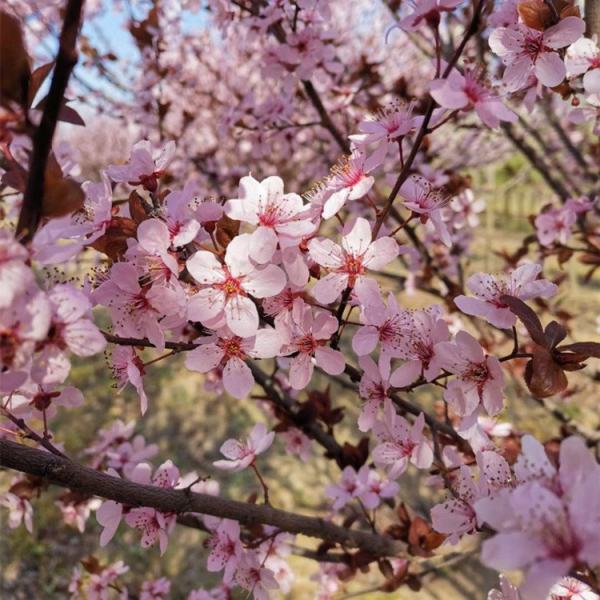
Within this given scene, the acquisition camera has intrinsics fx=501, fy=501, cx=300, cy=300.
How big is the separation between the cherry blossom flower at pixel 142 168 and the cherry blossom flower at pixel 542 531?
0.92 m

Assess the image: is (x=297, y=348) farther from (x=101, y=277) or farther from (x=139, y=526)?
(x=139, y=526)

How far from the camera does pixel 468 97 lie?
923 millimetres

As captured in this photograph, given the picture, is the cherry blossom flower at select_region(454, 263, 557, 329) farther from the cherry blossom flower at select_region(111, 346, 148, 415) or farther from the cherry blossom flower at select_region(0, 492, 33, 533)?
the cherry blossom flower at select_region(0, 492, 33, 533)

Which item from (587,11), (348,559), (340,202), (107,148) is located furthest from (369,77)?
(107,148)

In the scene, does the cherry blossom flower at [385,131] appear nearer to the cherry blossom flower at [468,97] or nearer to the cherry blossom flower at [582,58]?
the cherry blossom flower at [468,97]

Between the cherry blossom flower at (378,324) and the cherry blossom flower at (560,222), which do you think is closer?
the cherry blossom flower at (378,324)

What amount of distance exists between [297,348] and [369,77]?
2138mm

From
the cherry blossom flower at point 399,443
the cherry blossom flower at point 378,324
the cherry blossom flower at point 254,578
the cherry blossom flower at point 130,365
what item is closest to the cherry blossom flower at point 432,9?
→ the cherry blossom flower at point 378,324

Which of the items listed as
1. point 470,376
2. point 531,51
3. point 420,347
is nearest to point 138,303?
point 420,347

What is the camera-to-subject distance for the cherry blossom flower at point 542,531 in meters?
0.60

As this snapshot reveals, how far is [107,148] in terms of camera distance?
Result: 1485cm

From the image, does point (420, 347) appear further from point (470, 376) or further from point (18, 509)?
point (18, 509)

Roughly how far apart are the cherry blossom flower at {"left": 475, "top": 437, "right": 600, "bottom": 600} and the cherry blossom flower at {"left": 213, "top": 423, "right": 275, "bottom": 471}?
0.95 m

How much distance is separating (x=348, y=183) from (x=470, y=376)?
474mm
